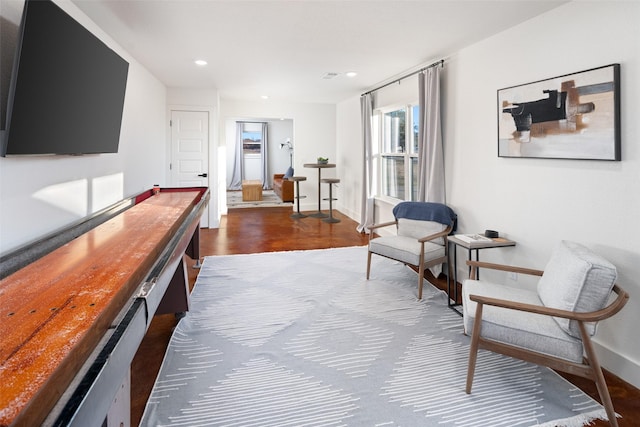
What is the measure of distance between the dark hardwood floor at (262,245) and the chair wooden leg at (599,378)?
10 cm

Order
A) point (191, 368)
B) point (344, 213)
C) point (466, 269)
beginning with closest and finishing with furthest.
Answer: point (191, 368) → point (466, 269) → point (344, 213)

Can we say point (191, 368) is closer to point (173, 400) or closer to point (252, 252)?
point (173, 400)

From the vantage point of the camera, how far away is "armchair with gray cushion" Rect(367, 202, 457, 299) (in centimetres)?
345

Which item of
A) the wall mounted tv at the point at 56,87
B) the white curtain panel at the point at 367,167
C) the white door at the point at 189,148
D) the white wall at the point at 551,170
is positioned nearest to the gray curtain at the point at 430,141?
the white wall at the point at 551,170

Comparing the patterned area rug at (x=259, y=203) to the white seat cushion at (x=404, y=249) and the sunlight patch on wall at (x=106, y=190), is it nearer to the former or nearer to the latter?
the sunlight patch on wall at (x=106, y=190)

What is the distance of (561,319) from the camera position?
201cm

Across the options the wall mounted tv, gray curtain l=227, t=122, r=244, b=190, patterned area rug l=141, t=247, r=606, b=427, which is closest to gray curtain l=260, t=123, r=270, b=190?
gray curtain l=227, t=122, r=244, b=190

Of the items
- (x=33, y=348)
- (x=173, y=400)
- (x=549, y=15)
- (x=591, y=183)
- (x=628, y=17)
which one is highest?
(x=549, y=15)

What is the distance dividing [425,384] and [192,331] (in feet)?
5.61

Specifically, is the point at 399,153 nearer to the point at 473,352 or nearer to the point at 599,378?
the point at 473,352

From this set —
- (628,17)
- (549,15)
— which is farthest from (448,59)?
(628,17)

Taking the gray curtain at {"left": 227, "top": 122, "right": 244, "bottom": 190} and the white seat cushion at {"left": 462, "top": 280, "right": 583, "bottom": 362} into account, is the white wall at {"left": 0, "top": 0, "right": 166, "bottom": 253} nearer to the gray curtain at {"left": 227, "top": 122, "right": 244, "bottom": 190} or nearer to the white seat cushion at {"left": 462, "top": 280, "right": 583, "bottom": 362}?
the white seat cushion at {"left": 462, "top": 280, "right": 583, "bottom": 362}

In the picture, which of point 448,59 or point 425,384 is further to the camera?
point 448,59

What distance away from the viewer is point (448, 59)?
3912mm
